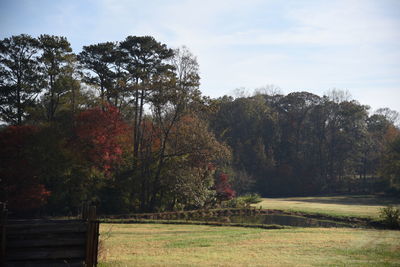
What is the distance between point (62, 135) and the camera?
3186cm

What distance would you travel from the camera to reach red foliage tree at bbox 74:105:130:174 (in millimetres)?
31094

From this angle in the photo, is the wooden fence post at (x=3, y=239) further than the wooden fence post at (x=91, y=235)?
No

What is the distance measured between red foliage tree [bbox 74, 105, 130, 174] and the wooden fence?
22780 millimetres

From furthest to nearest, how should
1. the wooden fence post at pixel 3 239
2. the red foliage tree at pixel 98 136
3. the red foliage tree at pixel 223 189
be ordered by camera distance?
1. the red foliage tree at pixel 223 189
2. the red foliage tree at pixel 98 136
3. the wooden fence post at pixel 3 239

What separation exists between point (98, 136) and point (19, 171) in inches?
254

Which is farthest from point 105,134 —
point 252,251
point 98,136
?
point 252,251

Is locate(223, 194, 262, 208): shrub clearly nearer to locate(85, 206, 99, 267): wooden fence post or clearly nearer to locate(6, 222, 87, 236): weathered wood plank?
locate(85, 206, 99, 267): wooden fence post

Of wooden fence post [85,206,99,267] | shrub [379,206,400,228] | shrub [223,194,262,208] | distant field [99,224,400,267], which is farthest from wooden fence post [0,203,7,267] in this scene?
shrub [223,194,262,208]

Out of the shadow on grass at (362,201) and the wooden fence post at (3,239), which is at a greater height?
the wooden fence post at (3,239)

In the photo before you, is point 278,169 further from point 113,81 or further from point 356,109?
point 113,81

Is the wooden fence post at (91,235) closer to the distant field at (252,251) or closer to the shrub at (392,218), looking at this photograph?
the distant field at (252,251)

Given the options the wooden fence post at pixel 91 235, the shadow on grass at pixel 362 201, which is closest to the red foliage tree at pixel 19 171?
the wooden fence post at pixel 91 235

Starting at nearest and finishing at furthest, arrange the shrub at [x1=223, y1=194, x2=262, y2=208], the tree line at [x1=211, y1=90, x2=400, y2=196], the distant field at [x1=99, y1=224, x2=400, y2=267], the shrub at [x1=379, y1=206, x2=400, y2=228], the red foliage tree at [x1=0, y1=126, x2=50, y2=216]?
the distant field at [x1=99, y1=224, x2=400, y2=267], the shrub at [x1=379, y1=206, x2=400, y2=228], the red foliage tree at [x1=0, y1=126, x2=50, y2=216], the shrub at [x1=223, y1=194, x2=262, y2=208], the tree line at [x1=211, y1=90, x2=400, y2=196]

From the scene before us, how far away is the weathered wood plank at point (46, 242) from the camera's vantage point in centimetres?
856
